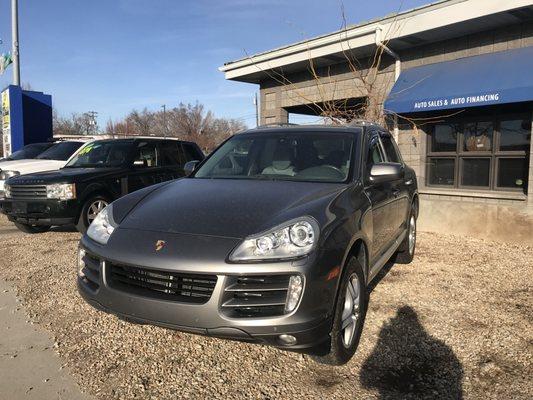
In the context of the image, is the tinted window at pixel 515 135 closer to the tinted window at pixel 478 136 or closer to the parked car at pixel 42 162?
the tinted window at pixel 478 136

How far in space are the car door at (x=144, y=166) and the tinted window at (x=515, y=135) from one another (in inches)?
253

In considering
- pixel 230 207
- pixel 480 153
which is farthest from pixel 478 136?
pixel 230 207

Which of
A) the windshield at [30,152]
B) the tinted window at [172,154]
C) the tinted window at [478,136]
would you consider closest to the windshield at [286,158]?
the tinted window at [172,154]

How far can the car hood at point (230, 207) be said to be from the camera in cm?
297

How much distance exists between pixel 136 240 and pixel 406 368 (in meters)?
2.08

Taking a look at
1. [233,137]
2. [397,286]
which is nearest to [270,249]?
[233,137]

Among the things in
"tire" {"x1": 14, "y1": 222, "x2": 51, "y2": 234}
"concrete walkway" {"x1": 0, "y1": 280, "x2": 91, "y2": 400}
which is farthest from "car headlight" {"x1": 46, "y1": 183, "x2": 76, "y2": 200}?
"concrete walkway" {"x1": 0, "y1": 280, "x2": 91, "y2": 400}

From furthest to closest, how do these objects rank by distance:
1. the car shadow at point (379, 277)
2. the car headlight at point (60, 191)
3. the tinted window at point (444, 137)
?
the tinted window at point (444, 137) → the car headlight at point (60, 191) → the car shadow at point (379, 277)

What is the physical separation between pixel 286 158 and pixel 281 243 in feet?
5.13

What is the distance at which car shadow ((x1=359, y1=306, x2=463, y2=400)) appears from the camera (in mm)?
3008

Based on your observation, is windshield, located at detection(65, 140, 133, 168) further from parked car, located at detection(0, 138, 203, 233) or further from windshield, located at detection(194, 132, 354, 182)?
windshield, located at detection(194, 132, 354, 182)

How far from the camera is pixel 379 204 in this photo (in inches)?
165

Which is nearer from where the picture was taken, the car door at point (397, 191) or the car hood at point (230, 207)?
the car hood at point (230, 207)

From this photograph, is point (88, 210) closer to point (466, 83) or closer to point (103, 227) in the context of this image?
point (103, 227)
